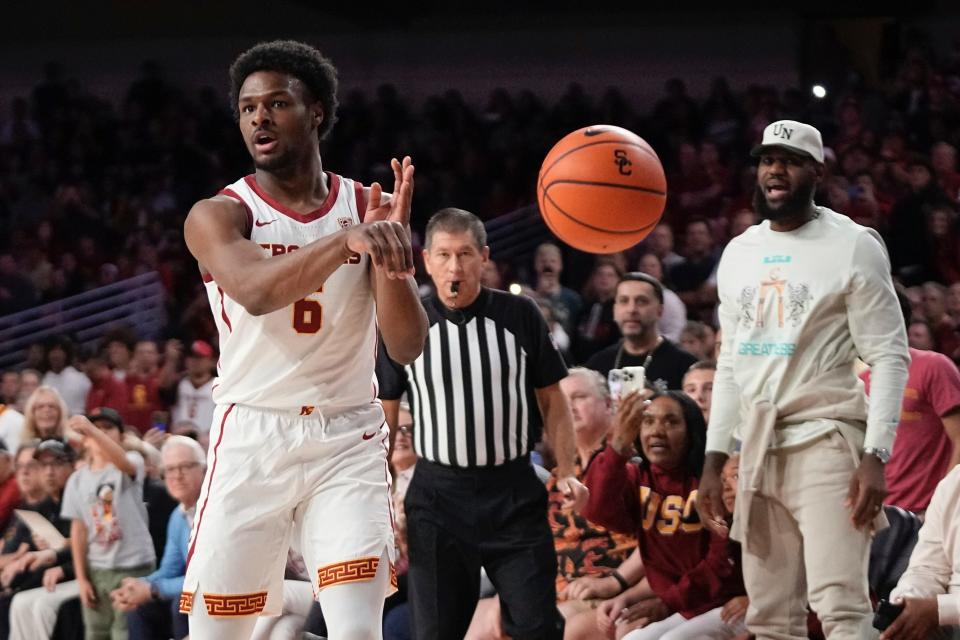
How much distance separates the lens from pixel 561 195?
6176 mm

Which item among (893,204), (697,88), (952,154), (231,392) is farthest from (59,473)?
(697,88)

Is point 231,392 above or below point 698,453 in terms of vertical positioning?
above

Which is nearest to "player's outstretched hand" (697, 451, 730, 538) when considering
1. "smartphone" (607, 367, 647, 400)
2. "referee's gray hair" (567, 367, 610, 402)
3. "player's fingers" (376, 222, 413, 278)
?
"smartphone" (607, 367, 647, 400)

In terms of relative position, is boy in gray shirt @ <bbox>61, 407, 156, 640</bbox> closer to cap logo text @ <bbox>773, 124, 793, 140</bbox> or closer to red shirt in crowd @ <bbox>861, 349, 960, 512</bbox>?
red shirt in crowd @ <bbox>861, 349, 960, 512</bbox>

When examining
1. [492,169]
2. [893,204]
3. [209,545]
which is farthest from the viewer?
[492,169]

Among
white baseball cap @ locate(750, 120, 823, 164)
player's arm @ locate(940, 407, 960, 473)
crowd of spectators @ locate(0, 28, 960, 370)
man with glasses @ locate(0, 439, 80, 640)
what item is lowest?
man with glasses @ locate(0, 439, 80, 640)

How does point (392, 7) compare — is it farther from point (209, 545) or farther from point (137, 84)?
point (209, 545)

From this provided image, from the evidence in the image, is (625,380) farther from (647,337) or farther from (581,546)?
(581,546)

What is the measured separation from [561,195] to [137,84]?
1054 centimetres

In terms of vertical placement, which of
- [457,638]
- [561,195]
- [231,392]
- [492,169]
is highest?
[492,169]

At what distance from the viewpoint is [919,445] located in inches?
220

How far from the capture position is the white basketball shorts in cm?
338

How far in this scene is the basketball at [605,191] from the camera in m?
6.02

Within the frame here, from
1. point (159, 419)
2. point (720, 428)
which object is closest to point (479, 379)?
point (720, 428)
